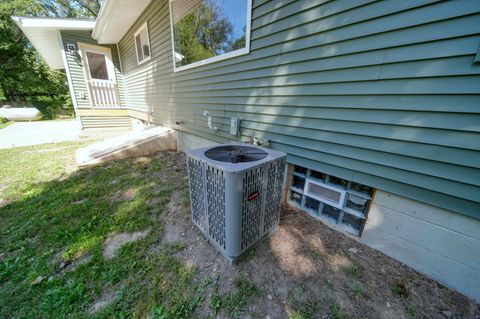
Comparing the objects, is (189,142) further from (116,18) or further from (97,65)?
(97,65)

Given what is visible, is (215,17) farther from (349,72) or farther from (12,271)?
(12,271)

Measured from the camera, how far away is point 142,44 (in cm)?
551

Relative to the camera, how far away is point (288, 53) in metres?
2.00

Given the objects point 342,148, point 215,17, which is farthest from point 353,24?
point 215,17

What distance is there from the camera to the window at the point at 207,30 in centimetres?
254

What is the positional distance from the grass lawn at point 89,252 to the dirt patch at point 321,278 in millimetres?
126

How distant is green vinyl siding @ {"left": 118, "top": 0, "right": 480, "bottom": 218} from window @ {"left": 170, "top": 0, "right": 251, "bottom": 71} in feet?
0.93

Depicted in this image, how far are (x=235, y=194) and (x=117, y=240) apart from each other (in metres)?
1.47

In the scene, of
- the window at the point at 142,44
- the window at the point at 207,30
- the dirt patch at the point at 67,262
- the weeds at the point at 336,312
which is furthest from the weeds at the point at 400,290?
the window at the point at 142,44

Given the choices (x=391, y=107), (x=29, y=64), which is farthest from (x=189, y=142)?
(x=29, y=64)

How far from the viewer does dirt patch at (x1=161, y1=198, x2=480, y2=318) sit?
1263 millimetres

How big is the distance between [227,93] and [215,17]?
1.30 meters

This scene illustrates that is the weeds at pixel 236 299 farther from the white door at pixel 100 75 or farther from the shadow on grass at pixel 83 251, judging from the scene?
the white door at pixel 100 75

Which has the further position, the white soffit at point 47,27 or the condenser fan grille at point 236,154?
the white soffit at point 47,27
